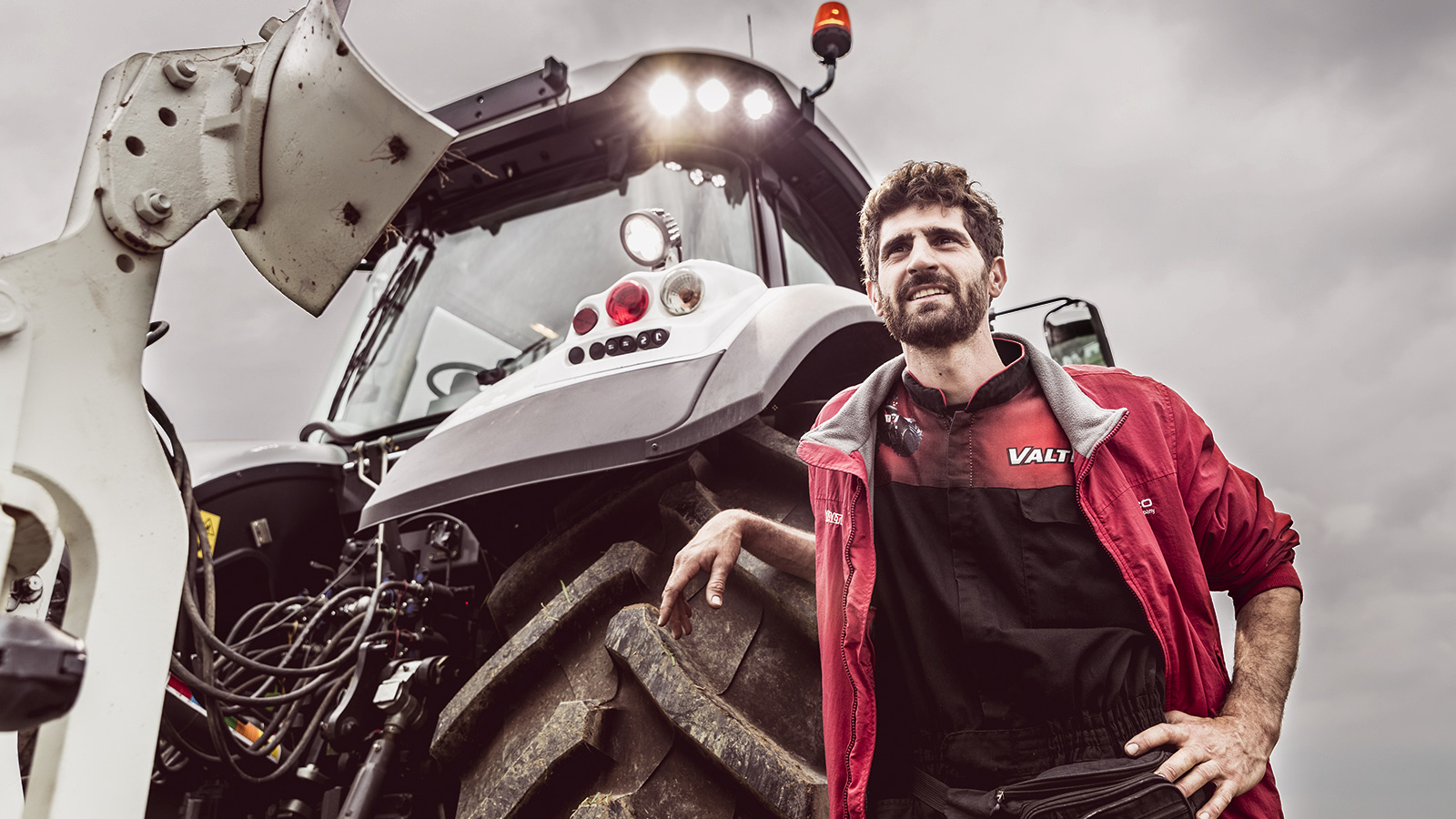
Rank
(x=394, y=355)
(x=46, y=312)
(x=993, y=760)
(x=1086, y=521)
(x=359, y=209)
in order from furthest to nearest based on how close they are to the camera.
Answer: (x=394, y=355), (x=1086, y=521), (x=993, y=760), (x=359, y=209), (x=46, y=312)

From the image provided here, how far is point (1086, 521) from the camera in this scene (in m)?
1.58

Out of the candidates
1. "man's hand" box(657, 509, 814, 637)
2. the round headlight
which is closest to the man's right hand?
"man's hand" box(657, 509, 814, 637)

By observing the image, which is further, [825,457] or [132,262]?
[825,457]

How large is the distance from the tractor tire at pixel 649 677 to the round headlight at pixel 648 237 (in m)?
0.49

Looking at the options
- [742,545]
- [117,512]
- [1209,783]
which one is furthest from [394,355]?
[1209,783]

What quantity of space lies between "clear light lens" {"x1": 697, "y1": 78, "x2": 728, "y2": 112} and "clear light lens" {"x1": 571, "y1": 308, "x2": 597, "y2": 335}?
3.08 feet

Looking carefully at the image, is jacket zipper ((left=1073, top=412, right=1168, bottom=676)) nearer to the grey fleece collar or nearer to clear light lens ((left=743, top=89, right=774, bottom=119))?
the grey fleece collar

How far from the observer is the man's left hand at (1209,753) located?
1.37 meters

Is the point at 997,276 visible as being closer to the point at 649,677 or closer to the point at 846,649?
the point at 846,649

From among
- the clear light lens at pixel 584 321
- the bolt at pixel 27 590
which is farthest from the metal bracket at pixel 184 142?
the clear light lens at pixel 584 321

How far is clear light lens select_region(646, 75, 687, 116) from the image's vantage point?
263 centimetres

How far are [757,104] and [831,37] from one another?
Result: 28 centimetres

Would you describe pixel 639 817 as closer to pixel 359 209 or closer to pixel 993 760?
pixel 993 760

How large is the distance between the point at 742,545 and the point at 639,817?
1.60ft
